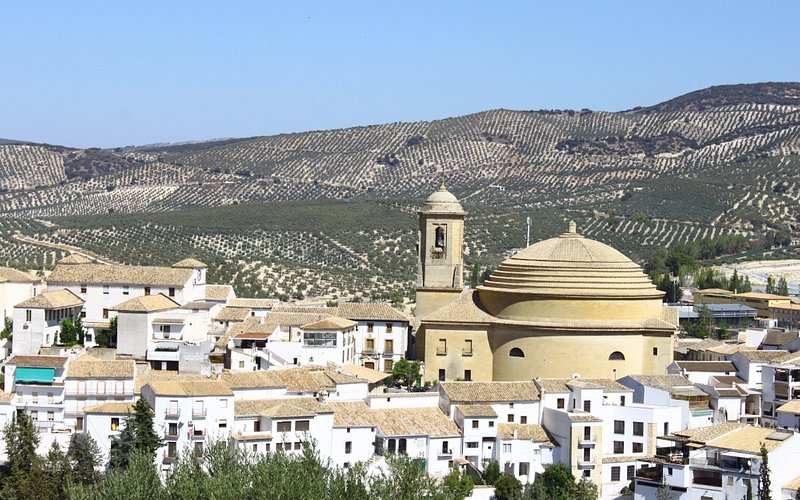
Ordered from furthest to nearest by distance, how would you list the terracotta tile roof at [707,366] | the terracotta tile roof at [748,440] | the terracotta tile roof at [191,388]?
1. the terracotta tile roof at [707,366]
2. the terracotta tile roof at [191,388]
3. the terracotta tile roof at [748,440]

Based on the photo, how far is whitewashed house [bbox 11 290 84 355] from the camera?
5219 centimetres

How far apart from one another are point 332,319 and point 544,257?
7.94 meters

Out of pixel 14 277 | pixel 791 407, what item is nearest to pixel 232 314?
pixel 14 277

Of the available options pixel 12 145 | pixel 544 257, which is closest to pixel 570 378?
pixel 544 257

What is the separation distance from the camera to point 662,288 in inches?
3191

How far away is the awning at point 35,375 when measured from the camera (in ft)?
151

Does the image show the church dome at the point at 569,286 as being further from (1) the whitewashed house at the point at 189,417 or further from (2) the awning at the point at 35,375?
(2) the awning at the point at 35,375

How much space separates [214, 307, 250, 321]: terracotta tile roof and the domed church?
8.02 m

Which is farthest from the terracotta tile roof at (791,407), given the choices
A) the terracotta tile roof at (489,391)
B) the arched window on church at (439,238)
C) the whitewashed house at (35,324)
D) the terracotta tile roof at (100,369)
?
the whitewashed house at (35,324)

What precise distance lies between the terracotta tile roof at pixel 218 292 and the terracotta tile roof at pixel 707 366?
59.5 feet

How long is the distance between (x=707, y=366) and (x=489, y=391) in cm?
972

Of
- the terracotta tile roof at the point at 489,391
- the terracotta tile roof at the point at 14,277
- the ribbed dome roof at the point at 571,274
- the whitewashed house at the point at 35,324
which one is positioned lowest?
the terracotta tile roof at the point at 489,391

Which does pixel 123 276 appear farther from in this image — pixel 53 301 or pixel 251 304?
pixel 251 304

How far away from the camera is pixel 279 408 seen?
43531mm
